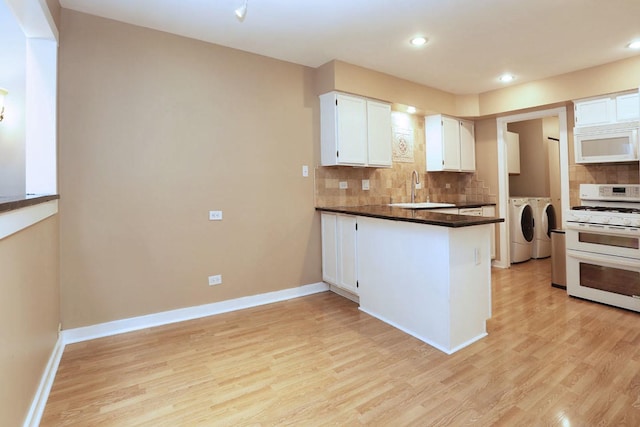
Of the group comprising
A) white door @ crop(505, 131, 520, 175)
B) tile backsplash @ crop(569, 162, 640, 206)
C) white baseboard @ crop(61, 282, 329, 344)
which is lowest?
white baseboard @ crop(61, 282, 329, 344)

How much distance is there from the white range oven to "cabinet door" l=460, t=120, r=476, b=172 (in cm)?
161

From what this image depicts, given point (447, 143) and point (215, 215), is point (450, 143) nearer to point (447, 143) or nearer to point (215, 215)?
point (447, 143)

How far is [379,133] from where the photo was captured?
3859 millimetres

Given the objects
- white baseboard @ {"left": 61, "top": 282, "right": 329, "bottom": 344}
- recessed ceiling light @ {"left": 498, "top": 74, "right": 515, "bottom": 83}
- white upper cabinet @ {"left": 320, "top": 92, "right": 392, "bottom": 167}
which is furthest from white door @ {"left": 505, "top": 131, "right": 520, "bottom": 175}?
white baseboard @ {"left": 61, "top": 282, "right": 329, "bottom": 344}

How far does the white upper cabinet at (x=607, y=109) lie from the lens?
3.37 meters

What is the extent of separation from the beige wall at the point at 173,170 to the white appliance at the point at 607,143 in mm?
2993

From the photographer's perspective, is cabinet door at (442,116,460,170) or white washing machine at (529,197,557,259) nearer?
cabinet door at (442,116,460,170)

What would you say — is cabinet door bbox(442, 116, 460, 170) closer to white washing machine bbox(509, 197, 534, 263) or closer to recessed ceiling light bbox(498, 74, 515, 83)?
recessed ceiling light bbox(498, 74, 515, 83)

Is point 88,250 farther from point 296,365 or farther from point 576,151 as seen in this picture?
point 576,151

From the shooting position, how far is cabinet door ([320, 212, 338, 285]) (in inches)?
140

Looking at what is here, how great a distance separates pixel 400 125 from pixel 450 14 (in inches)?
76.7

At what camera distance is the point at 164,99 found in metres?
Answer: 2.87

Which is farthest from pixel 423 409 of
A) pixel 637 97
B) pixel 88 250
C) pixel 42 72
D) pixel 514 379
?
pixel 637 97

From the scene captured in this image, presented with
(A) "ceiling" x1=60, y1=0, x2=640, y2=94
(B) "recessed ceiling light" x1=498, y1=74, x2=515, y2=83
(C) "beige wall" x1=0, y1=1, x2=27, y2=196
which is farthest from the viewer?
(B) "recessed ceiling light" x1=498, y1=74, x2=515, y2=83
